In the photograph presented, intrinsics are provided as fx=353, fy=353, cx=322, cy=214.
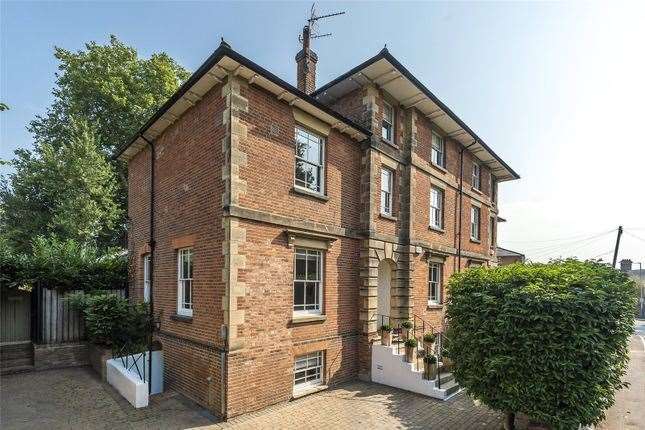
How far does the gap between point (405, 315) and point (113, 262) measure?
11.7 m

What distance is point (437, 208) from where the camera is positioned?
15812 millimetres

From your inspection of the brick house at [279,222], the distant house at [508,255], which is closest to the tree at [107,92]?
the brick house at [279,222]

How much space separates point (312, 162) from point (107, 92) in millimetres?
17646

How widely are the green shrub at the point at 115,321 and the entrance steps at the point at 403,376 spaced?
7.38 meters

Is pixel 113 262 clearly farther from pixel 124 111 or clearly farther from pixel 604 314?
pixel 604 314

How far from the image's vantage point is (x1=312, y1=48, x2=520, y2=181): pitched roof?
11.3 m

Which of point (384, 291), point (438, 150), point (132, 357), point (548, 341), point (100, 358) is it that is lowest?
point (100, 358)

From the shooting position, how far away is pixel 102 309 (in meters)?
11.2

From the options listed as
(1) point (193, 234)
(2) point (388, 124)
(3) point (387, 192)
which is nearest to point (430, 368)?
(3) point (387, 192)

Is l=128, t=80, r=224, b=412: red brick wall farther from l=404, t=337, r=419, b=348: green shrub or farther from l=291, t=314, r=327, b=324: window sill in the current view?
l=404, t=337, r=419, b=348: green shrub

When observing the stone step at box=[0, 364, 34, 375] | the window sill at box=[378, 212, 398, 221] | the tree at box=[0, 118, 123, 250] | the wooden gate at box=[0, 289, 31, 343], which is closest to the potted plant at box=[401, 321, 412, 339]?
the window sill at box=[378, 212, 398, 221]

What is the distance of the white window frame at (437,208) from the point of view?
50.4 feet

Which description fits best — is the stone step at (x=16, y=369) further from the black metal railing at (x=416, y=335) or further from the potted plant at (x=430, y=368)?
the potted plant at (x=430, y=368)

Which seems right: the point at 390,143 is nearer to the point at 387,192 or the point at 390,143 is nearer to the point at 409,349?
the point at 387,192
